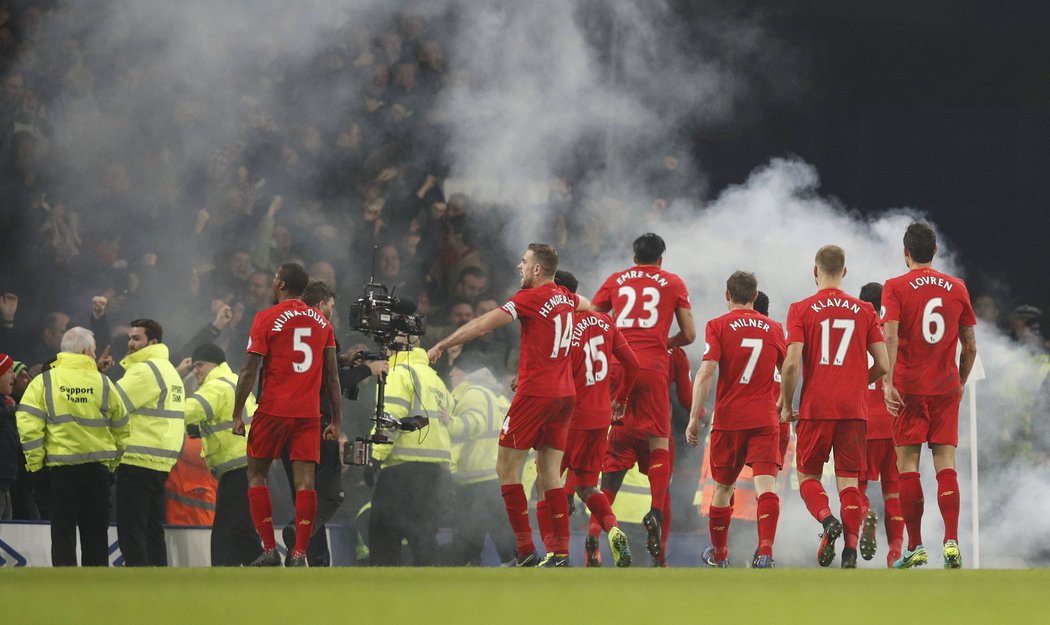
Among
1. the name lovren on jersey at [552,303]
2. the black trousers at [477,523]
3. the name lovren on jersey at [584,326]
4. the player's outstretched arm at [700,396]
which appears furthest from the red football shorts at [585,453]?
the black trousers at [477,523]

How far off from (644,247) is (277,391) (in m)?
2.57

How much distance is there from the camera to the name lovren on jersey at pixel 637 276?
9.67m

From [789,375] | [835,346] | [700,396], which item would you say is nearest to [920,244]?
[835,346]

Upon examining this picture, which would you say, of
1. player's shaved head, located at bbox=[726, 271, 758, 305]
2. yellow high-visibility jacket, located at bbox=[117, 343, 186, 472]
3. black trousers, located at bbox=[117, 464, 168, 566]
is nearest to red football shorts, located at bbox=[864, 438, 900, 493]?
player's shaved head, located at bbox=[726, 271, 758, 305]

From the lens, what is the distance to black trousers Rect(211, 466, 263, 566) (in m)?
10.3

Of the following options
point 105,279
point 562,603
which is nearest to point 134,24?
point 105,279

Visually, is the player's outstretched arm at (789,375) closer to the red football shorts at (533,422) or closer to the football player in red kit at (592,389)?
the football player in red kit at (592,389)

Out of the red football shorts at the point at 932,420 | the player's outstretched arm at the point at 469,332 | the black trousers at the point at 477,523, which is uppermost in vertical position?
the player's outstretched arm at the point at 469,332

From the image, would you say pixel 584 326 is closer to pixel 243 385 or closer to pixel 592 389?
pixel 592 389

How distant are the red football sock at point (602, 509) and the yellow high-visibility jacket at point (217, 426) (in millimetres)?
2793

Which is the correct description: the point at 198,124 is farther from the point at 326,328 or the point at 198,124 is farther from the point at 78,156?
the point at 326,328

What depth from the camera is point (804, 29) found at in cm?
1838

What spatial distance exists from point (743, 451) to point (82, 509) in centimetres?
470

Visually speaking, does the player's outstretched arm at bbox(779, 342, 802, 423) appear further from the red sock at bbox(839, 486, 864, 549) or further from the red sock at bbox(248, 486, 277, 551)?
the red sock at bbox(248, 486, 277, 551)
